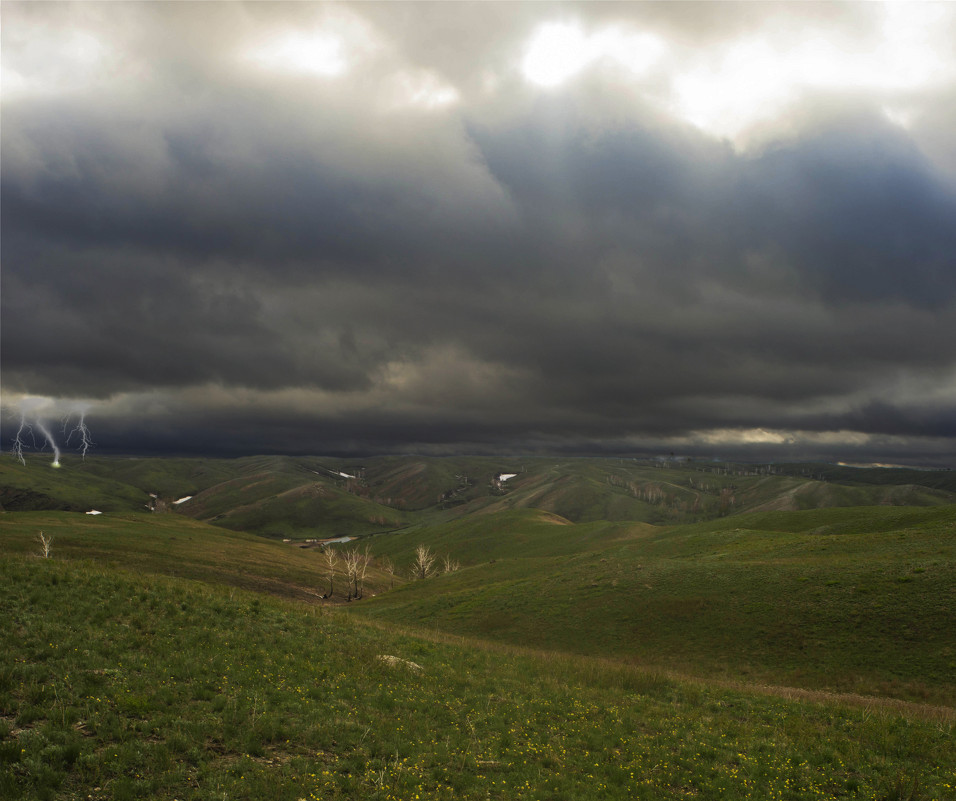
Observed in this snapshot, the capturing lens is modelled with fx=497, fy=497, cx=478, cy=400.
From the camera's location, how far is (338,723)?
685 inches

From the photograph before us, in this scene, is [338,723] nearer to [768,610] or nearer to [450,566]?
[768,610]

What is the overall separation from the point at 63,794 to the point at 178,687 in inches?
237

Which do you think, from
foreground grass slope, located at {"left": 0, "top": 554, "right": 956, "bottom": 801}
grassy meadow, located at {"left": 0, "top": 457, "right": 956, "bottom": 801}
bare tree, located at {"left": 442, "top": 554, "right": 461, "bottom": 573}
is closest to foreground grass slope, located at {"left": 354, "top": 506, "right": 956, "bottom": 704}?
grassy meadow, located at {"left": 0, "top": 457, "right": 956, "bottom": 801}

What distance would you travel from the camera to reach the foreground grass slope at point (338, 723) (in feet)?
44.1

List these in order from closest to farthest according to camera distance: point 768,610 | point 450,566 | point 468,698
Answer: point 468,698 → point 768,610 → point 450,566

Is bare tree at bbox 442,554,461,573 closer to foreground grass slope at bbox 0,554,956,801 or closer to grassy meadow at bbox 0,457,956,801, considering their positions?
grassy meadow at bbox 0,457,956,801

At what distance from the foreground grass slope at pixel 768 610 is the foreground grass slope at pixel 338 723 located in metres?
10.6

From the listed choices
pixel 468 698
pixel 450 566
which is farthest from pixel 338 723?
pixel 450 566

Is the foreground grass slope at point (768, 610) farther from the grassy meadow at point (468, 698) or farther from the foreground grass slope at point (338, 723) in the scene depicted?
the foreground grass slope at point (338, 723)

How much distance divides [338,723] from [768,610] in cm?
4081

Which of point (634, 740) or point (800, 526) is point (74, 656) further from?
point (800, 526)

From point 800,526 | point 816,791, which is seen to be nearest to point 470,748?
point 816,791

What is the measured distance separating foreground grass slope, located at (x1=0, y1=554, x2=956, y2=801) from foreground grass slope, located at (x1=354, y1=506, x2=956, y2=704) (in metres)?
10.6

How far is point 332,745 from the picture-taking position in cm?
1612
